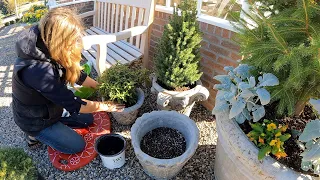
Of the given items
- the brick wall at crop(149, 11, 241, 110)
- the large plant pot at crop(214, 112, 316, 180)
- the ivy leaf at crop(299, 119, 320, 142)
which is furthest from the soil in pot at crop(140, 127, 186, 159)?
the ivy leaf at crop(299, 119, 320, 142)

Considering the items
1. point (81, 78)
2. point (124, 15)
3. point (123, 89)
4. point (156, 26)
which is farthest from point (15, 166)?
point (124, 15)

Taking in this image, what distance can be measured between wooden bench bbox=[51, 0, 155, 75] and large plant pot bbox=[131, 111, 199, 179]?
956 mm

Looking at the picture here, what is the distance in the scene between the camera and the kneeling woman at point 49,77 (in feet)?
5.55

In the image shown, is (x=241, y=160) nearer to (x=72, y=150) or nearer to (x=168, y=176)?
(x=168, y=176)

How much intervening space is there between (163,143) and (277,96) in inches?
43.7

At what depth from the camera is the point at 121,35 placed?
9.06ft

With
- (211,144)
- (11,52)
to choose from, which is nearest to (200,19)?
(211,144)

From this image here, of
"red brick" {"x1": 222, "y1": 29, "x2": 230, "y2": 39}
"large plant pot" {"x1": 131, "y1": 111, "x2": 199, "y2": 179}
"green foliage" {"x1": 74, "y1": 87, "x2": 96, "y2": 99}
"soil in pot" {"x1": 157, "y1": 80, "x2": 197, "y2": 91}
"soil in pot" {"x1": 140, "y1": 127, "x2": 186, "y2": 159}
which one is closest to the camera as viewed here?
"large plant pot" {"x1": 131, "y1": 111, "x2": 199, "y2": 179}

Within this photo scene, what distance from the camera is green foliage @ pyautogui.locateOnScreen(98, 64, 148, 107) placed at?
95.0 inches

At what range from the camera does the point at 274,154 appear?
1451 millimetres

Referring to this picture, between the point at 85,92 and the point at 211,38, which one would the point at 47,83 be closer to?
the point at 85,92

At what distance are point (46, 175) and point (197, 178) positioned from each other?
1397mm

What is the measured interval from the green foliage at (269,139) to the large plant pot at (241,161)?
0.04 metres

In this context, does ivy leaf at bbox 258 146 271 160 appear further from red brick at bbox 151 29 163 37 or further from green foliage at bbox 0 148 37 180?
red brick at bbox 151 29 163 37
